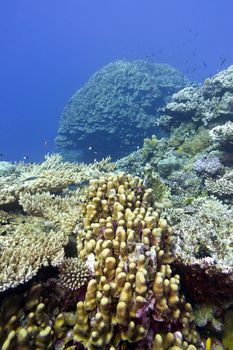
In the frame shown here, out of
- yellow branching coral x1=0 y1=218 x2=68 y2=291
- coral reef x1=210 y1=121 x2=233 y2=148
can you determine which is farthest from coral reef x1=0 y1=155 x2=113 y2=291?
coral reef x1=210 y1=121 x2=233 y2=148

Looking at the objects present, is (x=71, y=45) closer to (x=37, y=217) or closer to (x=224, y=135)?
(x=224, y=135)

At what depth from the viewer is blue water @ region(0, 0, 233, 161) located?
4867 inches

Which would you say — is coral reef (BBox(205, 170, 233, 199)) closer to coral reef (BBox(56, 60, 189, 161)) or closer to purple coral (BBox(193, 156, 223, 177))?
purple coral (BBox(193, 156, 223, 177))

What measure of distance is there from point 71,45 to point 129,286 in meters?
207

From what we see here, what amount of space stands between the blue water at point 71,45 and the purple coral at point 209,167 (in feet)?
327

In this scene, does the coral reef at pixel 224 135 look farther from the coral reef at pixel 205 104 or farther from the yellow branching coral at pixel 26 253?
the yellow branching coral at pixel 26 253

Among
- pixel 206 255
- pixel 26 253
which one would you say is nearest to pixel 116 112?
pixel 206 255

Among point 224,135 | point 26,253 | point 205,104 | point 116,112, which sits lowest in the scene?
point 26,253

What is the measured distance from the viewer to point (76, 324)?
9.72 feet

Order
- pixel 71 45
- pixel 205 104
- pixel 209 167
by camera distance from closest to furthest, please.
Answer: pixel 209 167 → pixel 205 104 → pixel 71 45

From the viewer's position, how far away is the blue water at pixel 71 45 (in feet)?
406

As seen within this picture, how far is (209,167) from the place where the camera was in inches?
310

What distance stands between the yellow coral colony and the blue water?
10364 cm

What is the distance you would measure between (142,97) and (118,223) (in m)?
19.5
